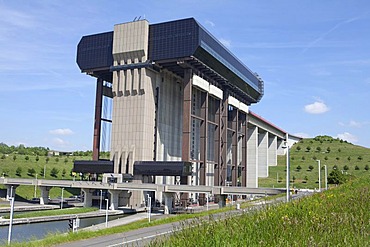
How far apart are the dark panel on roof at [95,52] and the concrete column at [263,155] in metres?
69.1

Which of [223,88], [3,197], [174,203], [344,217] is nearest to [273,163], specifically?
[223,88]

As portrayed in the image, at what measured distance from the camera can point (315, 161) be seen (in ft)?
440

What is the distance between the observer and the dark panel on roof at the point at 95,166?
71.4 metres

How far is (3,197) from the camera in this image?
75.9 m

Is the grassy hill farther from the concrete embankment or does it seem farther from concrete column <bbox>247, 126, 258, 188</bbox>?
the concrete embankment

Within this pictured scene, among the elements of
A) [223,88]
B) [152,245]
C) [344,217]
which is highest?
[223,88]

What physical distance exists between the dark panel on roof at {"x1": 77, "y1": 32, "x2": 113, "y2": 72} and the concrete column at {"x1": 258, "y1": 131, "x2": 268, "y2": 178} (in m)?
69.1

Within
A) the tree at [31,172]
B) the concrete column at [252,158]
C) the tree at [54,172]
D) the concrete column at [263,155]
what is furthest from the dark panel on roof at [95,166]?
the concrete column at [263,155]

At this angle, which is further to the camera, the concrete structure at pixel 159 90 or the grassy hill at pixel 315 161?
the grassy hill at pixel 315 161

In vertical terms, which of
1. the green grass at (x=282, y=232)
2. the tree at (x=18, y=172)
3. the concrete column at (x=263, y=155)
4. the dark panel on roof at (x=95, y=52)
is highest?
the dark panel on roof at (x=95, y=52)

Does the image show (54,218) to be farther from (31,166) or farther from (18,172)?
(31,166)

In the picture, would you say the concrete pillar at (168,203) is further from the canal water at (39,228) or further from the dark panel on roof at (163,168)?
the canal water at (39,228)

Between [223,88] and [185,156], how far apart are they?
26207mm

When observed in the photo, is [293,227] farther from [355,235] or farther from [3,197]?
[3,197]
